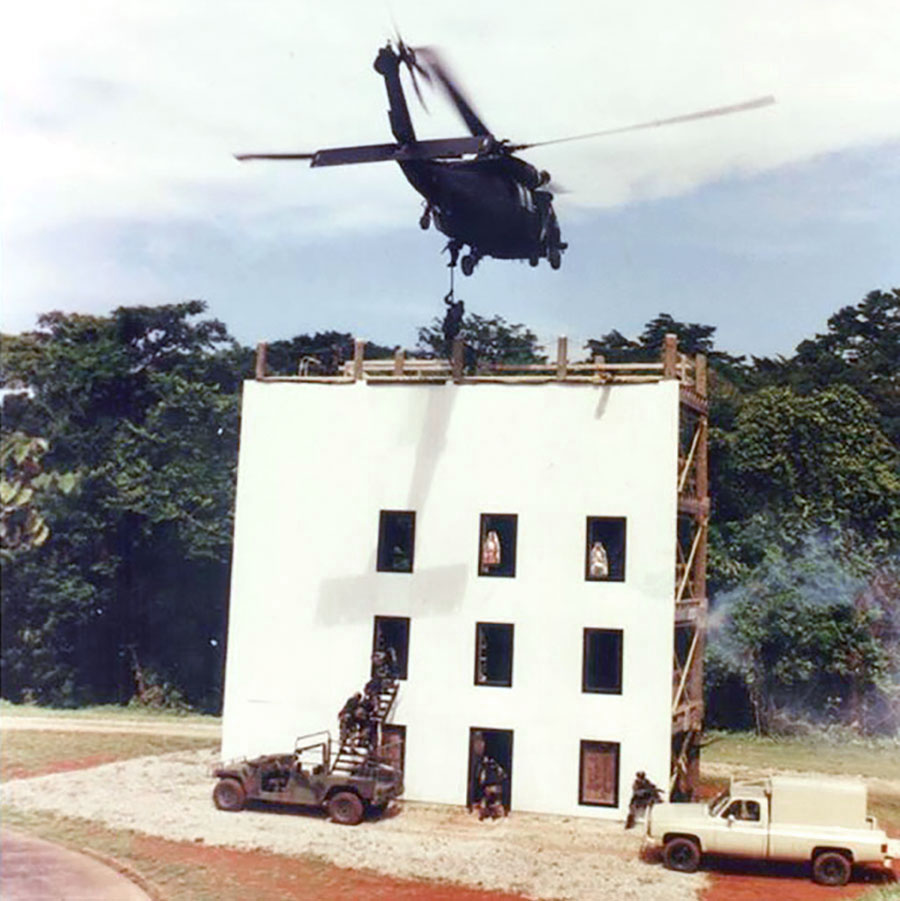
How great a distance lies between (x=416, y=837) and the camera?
1716 cm

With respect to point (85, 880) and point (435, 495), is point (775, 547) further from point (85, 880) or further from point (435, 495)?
point (85, 880)

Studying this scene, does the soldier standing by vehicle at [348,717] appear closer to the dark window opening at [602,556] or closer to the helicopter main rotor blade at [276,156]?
the dark window opening at [602,556]

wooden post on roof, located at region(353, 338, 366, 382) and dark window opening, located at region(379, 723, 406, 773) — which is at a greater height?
wooden post on roof, located at region(353, 338, 366, 382)

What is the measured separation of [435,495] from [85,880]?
906 cm

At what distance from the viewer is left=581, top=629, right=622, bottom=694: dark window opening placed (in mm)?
19297

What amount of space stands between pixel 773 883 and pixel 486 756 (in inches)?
240

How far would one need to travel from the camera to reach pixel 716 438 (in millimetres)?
30531

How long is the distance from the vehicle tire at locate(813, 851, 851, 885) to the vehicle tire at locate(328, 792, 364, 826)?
23.9 feet

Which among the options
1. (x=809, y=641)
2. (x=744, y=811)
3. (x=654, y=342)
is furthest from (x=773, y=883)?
(x=654, y=342)

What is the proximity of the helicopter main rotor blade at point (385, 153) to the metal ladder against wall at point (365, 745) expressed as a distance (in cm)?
1039

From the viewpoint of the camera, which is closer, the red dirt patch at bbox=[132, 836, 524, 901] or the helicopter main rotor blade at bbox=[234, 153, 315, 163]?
the helicopter main rotor blade at bbox=[234, 153, 315, 163]

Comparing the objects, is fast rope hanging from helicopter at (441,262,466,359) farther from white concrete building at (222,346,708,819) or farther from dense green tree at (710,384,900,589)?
dense green tree at (710,384,900,589)

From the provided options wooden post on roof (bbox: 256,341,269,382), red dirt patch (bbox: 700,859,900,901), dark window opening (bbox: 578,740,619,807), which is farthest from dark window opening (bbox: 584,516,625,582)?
wooden post on roof (bbox: 256,341,269,382)

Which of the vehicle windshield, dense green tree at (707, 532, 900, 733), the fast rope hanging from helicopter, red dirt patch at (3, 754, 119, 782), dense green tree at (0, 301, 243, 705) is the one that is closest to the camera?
the vehicle windshield
